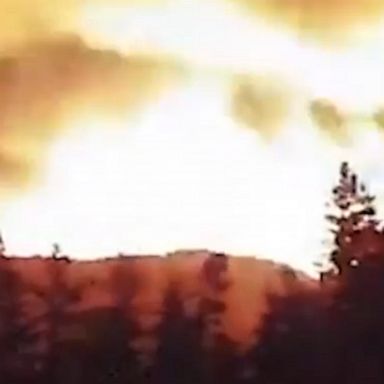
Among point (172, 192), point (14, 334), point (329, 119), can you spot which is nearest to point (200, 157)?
point (172, 192)

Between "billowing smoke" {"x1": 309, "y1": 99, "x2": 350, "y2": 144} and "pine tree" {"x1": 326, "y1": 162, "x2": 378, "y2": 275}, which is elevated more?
"billowing smoke" {"x1": 309, "y1": 99, "x2": 350, "y2": 144}

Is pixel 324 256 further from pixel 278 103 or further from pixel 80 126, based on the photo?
pixel 80 126

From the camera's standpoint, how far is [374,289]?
1553 millimetres

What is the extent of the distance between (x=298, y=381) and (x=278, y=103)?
325mm

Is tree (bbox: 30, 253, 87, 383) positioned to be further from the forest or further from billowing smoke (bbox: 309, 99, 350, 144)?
billowing smoke (bbox: 309, 99, 350, 144)

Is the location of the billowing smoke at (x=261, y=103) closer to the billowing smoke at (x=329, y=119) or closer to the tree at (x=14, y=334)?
the billowing smoke at (x=329, y=119)

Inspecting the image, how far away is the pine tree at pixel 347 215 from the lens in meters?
1.57

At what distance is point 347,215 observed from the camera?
158 centimetres

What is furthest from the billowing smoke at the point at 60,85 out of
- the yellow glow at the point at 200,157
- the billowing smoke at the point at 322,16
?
the billowing smoke at the point at 322,16

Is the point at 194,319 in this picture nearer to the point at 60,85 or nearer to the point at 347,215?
the point at 347,215

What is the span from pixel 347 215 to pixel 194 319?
214 millimetres

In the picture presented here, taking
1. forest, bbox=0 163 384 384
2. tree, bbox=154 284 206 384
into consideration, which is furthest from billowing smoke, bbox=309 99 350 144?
tree, bbox=154 284 206 384

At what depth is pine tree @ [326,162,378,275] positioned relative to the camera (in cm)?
157

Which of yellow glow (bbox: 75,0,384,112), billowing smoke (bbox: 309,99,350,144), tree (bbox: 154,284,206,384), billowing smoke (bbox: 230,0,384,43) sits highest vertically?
billowing smoke (bbox: 230,0,384,43)
